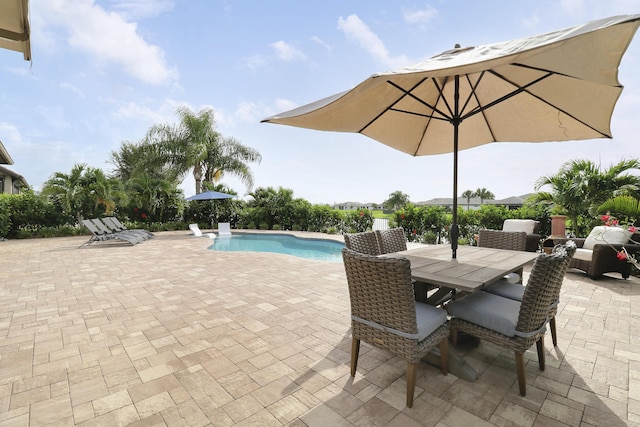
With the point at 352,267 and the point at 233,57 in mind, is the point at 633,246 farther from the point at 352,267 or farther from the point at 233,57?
the point at 233,57

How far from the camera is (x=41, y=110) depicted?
13.9 metres

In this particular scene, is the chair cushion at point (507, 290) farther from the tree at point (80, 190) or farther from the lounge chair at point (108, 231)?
the tree at point (80, 190)

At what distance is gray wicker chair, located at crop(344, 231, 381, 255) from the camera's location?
10.9 ft

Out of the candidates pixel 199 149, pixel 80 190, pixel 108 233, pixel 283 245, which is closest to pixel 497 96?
pixel 283 245

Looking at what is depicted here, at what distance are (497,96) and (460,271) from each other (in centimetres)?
251

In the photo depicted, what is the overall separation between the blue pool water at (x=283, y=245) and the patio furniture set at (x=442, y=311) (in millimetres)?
6843

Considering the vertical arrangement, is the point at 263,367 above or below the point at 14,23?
below

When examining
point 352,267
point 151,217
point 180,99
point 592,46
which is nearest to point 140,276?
point 352,267

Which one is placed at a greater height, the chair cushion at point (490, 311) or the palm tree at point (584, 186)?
the palm tree at point (584, 186)

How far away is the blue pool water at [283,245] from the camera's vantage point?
1018 centimetres

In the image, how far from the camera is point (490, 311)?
222 centimetres

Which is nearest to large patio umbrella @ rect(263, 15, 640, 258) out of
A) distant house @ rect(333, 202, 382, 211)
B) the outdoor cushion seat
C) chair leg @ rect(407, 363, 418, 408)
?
chair leg @ rect(407, 363, 418, 408)

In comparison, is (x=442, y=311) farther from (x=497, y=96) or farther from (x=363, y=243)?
(x=497, y=96)

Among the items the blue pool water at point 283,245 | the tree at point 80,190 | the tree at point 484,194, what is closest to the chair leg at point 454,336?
the blue pool water at point 283,245
